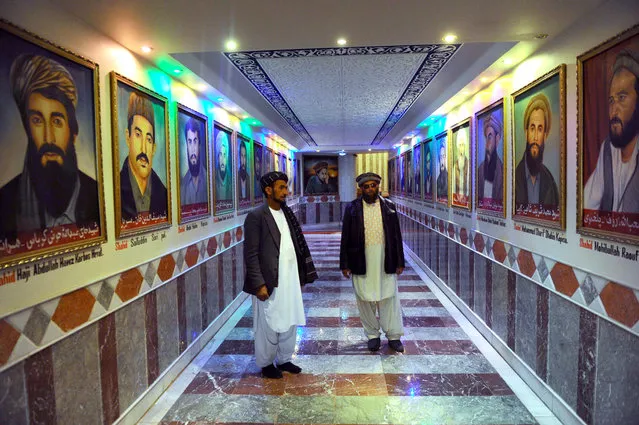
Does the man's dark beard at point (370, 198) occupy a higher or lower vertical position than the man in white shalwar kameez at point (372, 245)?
higher

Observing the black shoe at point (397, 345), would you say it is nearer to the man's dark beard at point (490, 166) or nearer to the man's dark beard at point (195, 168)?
the man's dark beard at point (490, 166)

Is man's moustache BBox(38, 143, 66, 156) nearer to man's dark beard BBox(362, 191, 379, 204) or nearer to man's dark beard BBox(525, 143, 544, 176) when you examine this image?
man's dark beard BBox(362, 191, 379, 204)

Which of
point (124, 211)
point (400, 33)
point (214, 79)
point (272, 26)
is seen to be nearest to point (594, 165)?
point (400, 33)

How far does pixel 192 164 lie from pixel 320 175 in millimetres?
11856

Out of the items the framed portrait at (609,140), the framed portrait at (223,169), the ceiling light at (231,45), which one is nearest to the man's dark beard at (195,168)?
the framed portrait at (223,169)

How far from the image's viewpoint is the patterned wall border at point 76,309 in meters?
1.89

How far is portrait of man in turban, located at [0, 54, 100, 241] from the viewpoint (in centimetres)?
193

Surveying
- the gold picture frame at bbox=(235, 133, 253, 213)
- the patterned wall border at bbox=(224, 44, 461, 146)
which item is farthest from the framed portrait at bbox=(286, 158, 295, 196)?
the patterned wall border at bbox=(224, 44, 461, 146)

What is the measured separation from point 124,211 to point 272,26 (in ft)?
5.11

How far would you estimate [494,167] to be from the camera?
4.19 m

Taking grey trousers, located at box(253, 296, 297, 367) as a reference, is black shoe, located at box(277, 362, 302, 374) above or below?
below

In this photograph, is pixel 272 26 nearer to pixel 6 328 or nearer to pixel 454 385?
pixel 6 328

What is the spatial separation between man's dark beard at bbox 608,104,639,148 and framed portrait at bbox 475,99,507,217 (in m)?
1.64

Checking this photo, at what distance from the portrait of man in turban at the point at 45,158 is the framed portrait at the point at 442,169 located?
493 centimetres
